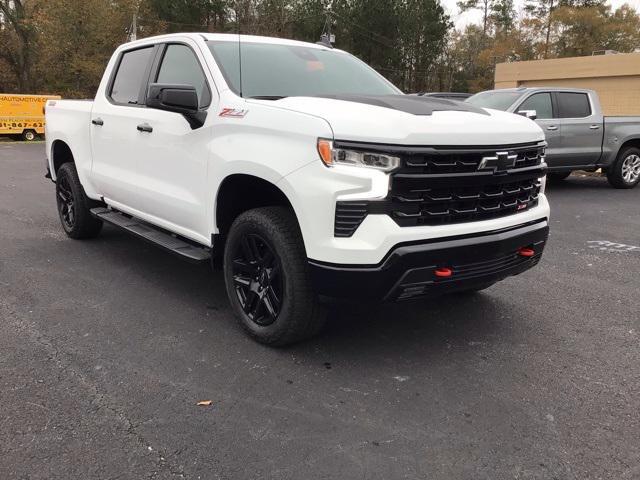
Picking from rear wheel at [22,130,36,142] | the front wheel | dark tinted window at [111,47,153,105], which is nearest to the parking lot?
the front wheel

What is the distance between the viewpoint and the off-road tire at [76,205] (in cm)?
600

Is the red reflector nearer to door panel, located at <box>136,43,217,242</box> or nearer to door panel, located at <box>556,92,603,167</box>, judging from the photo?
door panel, located at <box>136,43,217,242</box>

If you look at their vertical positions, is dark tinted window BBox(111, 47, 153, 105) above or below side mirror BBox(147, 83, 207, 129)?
above

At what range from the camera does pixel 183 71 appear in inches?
172

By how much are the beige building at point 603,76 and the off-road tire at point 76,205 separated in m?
25.3

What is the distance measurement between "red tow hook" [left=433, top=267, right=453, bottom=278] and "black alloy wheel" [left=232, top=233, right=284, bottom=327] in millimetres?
908

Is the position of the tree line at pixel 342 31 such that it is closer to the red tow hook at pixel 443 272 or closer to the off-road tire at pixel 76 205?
the off-road tire at pixel 76 205

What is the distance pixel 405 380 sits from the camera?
3.29m

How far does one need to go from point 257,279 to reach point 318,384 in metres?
0.81

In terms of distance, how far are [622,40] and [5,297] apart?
5772cm

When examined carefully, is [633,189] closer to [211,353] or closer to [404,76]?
[211,353]

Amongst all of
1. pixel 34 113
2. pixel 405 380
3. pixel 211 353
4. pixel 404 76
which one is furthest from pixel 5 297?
pixel 404 76

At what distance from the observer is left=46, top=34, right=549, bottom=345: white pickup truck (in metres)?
3.02

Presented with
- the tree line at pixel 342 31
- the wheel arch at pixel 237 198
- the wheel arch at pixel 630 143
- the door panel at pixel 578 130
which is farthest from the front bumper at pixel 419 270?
the tree line at pixel 342 31
